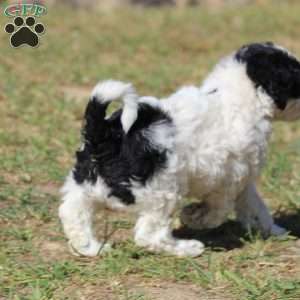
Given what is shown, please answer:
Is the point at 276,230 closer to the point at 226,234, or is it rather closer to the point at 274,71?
the point at 226,234

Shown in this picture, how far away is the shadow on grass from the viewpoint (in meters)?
4.90

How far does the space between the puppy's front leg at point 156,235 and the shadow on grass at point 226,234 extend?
13.9 inches

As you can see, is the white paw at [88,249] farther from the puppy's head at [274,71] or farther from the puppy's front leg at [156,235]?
the puppy's head at [274,71]

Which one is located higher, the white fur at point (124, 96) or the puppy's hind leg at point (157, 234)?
the white fur at point (124, 96)

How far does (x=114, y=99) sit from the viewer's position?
4.10 m

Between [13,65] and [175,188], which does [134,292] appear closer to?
[175,188]

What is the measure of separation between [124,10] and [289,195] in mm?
7871

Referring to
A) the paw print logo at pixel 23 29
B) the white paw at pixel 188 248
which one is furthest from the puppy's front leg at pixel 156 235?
the paw print logo at pixel 23 29

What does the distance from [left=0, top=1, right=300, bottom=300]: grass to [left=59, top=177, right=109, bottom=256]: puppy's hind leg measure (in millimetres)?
85

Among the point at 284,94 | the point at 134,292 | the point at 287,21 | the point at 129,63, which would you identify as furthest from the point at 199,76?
the point at 134,292

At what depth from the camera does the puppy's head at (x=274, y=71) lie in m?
4.66

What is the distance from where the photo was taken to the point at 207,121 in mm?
4438

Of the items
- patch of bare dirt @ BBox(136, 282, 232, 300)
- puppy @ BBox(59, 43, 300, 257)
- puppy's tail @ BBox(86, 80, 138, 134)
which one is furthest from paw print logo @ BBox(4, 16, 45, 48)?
patch of bare dirt @ BBox(136, 282, 232, 300)

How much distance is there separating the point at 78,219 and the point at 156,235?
0.46 meters
